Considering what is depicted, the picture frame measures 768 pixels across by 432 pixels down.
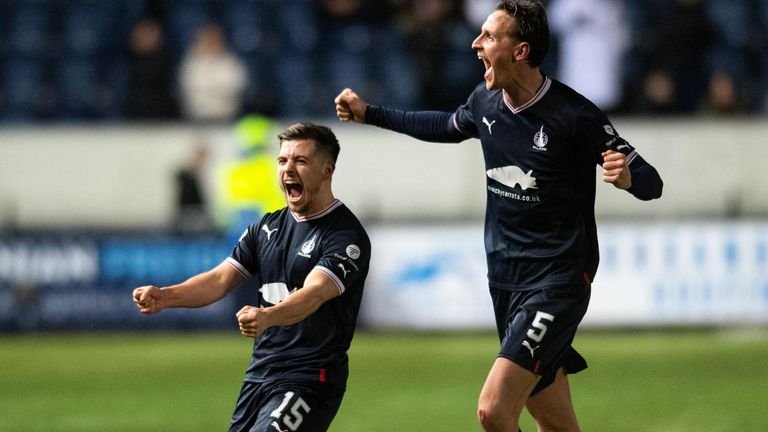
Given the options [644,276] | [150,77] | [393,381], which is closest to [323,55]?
[150,77]

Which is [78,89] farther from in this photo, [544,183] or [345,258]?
[345,258]

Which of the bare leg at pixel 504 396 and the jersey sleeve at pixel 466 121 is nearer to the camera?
the bare leg at pixel 504 396

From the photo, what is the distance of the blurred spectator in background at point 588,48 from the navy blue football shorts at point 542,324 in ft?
34.2

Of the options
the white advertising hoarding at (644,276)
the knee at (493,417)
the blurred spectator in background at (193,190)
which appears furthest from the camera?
the blurred spectator in background at (193,190)

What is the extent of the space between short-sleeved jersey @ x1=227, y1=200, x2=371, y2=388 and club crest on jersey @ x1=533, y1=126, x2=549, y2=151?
3.07 feet

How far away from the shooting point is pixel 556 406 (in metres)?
7.36

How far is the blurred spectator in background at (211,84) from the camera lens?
58.4 feet

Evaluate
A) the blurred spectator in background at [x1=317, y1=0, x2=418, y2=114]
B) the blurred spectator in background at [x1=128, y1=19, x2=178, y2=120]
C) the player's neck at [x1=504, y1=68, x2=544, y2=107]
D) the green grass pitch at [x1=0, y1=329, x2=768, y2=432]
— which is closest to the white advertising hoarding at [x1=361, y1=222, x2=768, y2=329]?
the green grass pitch at [x1=0, y1=329, x2=768, y2=432]

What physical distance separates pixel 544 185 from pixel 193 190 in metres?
10.7

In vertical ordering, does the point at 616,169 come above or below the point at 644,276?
above

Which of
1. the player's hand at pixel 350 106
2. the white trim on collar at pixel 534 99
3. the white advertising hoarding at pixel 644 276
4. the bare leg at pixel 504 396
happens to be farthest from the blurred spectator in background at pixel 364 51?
the bare leg at pixel 504 396

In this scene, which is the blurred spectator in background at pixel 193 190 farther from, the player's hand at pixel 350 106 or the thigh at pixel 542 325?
the thigh at pixel 542 325

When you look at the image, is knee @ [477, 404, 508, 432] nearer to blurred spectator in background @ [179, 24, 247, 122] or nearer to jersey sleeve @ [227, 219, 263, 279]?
jersey sleeve @ [227, 219, 263, 279]

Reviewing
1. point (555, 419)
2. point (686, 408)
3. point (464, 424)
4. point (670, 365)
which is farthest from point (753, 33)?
point (555, 419)
